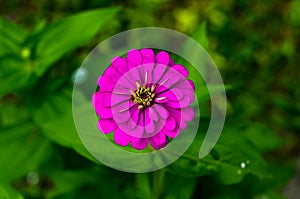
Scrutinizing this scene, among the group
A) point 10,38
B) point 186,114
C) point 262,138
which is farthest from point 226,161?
point 10,38

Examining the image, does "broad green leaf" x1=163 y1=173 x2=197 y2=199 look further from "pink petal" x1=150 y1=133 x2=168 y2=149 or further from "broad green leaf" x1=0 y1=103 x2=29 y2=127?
"broad green leaf" x1=0 y1=103 x2=29 y2=127

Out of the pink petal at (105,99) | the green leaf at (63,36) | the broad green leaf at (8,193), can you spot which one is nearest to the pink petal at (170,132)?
the pink petal at (105,99)

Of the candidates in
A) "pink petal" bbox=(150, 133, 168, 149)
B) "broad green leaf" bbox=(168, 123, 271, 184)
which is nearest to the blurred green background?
"broad green leaf" bbox=(168, 123, 271, 184)

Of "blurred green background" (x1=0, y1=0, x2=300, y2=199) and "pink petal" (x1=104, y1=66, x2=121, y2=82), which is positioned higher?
"blurred green background" (x1=0, y1=0, x2=300, y2=199)

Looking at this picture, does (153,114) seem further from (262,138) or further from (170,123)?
(262,138)

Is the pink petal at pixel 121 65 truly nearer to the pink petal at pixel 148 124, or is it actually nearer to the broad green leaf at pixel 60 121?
the pink petal at pixel 148 124

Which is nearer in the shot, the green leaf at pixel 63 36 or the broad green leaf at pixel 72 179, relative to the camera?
the green leaf at pixel 63 36

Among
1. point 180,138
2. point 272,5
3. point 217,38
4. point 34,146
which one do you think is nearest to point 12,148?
point 34,146
